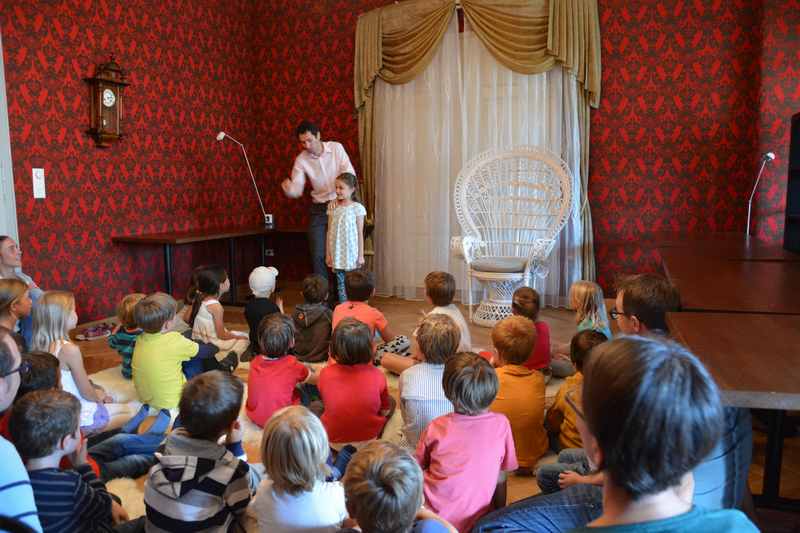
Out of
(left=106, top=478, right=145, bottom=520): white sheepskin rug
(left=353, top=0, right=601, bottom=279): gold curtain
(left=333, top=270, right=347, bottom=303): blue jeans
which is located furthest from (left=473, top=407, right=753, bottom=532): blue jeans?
(left=353, top=0, right=601, bottom=279): gold curtain

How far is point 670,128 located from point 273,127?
3.74m

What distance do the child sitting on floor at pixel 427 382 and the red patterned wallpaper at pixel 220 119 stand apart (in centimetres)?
320

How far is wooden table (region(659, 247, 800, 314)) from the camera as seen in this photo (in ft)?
6.29

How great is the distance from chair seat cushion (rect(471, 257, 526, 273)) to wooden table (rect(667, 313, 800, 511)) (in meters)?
2.56

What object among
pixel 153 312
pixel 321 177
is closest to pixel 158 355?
pixel 153 312

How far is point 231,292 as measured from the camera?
5402 millimetres

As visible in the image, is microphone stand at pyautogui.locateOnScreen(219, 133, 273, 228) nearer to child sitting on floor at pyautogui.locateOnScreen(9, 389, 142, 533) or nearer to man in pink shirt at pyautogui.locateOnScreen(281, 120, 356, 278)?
man in pink shirt at pyautogui.locateOnScreen(281, 120, 356, 278)

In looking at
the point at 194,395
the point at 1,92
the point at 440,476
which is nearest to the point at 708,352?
the point at 440,476

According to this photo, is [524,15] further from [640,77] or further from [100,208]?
[100,208]

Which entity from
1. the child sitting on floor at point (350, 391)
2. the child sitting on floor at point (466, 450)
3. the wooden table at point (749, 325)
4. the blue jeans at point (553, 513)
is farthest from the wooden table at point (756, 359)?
the child sitting on floor at point (350, 391)

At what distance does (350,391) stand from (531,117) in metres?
3.54

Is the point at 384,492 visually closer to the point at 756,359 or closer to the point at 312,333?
the point at 756,359

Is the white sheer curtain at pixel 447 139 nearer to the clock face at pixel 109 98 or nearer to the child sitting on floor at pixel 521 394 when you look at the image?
the clock face at pixel 109 98

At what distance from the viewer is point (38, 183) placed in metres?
4.17
